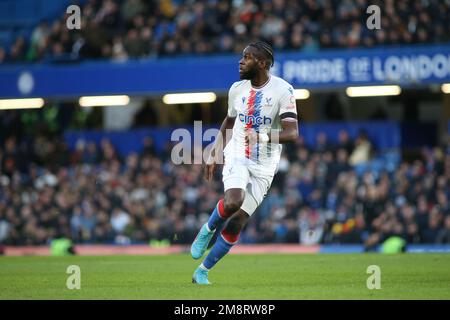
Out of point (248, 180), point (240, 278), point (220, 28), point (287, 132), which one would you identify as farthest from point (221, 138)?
point (220, 28)

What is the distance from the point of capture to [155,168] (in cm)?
Answer: 2527

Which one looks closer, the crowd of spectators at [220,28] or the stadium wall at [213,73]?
the stadium wall at [213,73]

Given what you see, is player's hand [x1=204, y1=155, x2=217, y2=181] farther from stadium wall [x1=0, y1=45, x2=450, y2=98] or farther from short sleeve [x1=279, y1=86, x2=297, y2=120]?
stadium wall [x1=0, y1=45, x2=450, y2=98]

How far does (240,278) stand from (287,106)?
8.12ft

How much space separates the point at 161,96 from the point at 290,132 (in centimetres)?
1543

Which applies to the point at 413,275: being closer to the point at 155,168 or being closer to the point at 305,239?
the point at 305,239

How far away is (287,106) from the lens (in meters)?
11.0

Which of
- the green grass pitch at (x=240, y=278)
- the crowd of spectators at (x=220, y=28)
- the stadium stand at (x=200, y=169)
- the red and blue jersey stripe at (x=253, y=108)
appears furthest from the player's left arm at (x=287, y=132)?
the crowd of spectators at (x=220, y=28)

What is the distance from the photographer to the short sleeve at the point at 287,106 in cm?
1098

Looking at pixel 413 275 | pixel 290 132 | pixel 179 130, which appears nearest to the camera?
pixel 290 132

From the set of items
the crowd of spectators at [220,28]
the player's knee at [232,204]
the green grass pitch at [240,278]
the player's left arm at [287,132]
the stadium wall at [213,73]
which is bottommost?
the green grass pitch at [240,278]

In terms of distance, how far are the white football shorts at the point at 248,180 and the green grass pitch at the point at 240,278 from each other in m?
0.93

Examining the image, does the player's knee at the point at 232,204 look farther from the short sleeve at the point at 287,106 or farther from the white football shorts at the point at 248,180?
the short sleeve at the point at 287,106

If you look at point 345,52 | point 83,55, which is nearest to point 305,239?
point 345,52
